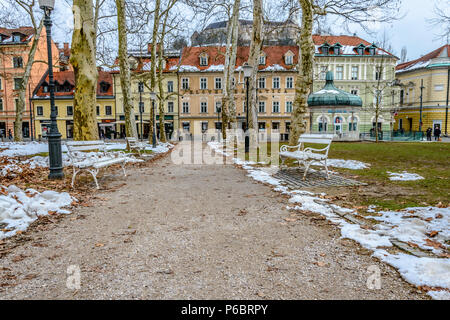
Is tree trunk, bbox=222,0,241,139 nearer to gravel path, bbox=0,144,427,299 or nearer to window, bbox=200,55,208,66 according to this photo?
gravel path, bbox=0,144,427,299

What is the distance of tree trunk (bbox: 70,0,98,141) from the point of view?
989 cm

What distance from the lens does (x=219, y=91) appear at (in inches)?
1917

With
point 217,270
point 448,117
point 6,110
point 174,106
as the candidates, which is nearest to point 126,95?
point 217,270

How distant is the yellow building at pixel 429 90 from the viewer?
46281 mm

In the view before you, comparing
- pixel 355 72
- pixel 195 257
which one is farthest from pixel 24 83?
pixel 355 72

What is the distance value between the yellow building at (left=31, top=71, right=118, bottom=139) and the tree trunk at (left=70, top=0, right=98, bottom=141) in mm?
38395

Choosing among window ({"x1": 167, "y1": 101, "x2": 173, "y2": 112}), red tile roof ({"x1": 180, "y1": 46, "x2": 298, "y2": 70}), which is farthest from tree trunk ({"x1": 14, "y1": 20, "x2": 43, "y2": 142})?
red tile roof ({"x1": 180, "y1": 46, "x2": 298, "y2": 70})

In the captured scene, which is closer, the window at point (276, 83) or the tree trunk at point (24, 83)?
the tree trunk at point (24, 83)

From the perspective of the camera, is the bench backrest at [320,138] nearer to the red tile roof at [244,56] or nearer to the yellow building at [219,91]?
the yellow building at [219,91]

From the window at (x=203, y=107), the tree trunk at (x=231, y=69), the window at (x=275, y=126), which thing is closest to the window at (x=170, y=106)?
the window at (x=203, y=107)

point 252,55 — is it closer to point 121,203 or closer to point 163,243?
point 121,203

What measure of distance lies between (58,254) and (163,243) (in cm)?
113

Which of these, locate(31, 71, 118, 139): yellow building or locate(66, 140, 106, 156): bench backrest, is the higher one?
locate(31, 71, 118, 139): yellow building

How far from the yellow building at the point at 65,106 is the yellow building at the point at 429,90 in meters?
42.8
